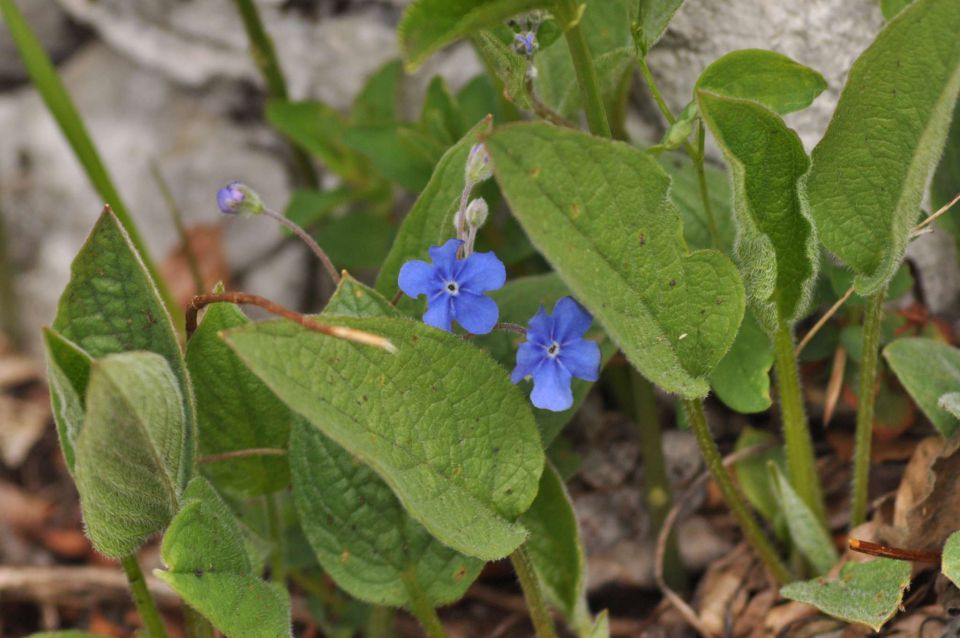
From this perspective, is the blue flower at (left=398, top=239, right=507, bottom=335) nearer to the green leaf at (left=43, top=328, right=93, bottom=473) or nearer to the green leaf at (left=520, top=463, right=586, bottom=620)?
the green leaf at (left=520, top=463, right=586, bottom=620)

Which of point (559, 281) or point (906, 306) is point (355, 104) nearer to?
point (559, 281)

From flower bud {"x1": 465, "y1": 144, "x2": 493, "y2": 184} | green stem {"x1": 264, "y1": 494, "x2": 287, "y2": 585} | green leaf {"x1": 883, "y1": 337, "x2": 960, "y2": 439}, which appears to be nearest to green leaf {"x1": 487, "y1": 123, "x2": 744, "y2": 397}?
flower bud {"x1": 465, "y1": 144, "x2": 493, "y2": 184}

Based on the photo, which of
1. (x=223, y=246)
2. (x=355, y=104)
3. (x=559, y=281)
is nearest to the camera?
(x=559, y=281)

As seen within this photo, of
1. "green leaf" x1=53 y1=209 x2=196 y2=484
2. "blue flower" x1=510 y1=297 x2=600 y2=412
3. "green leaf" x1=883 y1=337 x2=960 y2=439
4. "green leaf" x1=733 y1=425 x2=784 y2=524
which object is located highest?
"green leaf" x1=53 y1=209 x2=196 y2=484

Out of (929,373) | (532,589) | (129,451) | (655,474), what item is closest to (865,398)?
(929,373)

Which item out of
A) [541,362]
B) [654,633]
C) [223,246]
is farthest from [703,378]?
[223,246]

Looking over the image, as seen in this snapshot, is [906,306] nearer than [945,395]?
No
